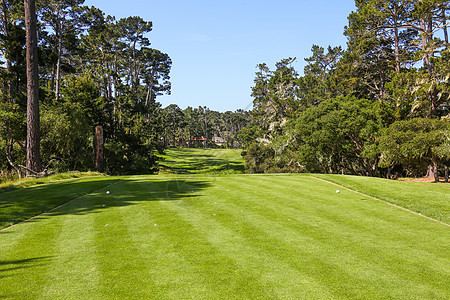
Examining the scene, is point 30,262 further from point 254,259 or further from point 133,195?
point 133,195

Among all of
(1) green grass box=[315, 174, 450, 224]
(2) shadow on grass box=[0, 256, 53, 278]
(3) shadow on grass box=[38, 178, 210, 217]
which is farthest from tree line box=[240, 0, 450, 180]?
(2) shadow on grass box=[0, 256, 53, 278]

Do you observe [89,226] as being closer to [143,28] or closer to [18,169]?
[18,169]

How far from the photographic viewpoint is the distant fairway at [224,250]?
4.07 meters

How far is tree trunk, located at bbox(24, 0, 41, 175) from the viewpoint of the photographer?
16788mm

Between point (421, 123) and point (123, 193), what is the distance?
21.0 meters

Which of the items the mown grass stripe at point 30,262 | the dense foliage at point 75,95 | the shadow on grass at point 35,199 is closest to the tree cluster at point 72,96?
the dense foliage at point 75,95

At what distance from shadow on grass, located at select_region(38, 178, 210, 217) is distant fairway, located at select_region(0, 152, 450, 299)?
0.11 meters

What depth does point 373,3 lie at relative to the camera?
27.1 m

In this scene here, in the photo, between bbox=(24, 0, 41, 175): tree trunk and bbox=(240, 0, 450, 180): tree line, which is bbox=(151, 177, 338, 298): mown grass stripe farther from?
bbox=(240, 0, 450, 180): tree line

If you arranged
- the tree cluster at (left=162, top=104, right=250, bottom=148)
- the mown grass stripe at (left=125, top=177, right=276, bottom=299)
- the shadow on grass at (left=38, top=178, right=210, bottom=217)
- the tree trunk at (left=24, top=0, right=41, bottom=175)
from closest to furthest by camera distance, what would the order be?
the mown grass stripe at (left=125, top=177, right=276, bottom=299) < the shadow on grass at (left=38, top=178, right=210, bottom=217) < the tree trunk at (left=24, top=0, right=41, bottom=175) < the tree cluster at (left=162, top=104, right=250, bottom=148)

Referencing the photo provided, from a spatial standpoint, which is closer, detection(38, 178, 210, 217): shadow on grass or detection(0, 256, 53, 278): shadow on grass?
detection(0, 256, 53, 278): shadow on grass

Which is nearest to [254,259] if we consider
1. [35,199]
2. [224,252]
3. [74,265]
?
[224,252]

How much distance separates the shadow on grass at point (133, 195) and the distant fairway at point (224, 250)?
109 mm

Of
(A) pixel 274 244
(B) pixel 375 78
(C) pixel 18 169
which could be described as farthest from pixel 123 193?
(B) pixel 375 78
